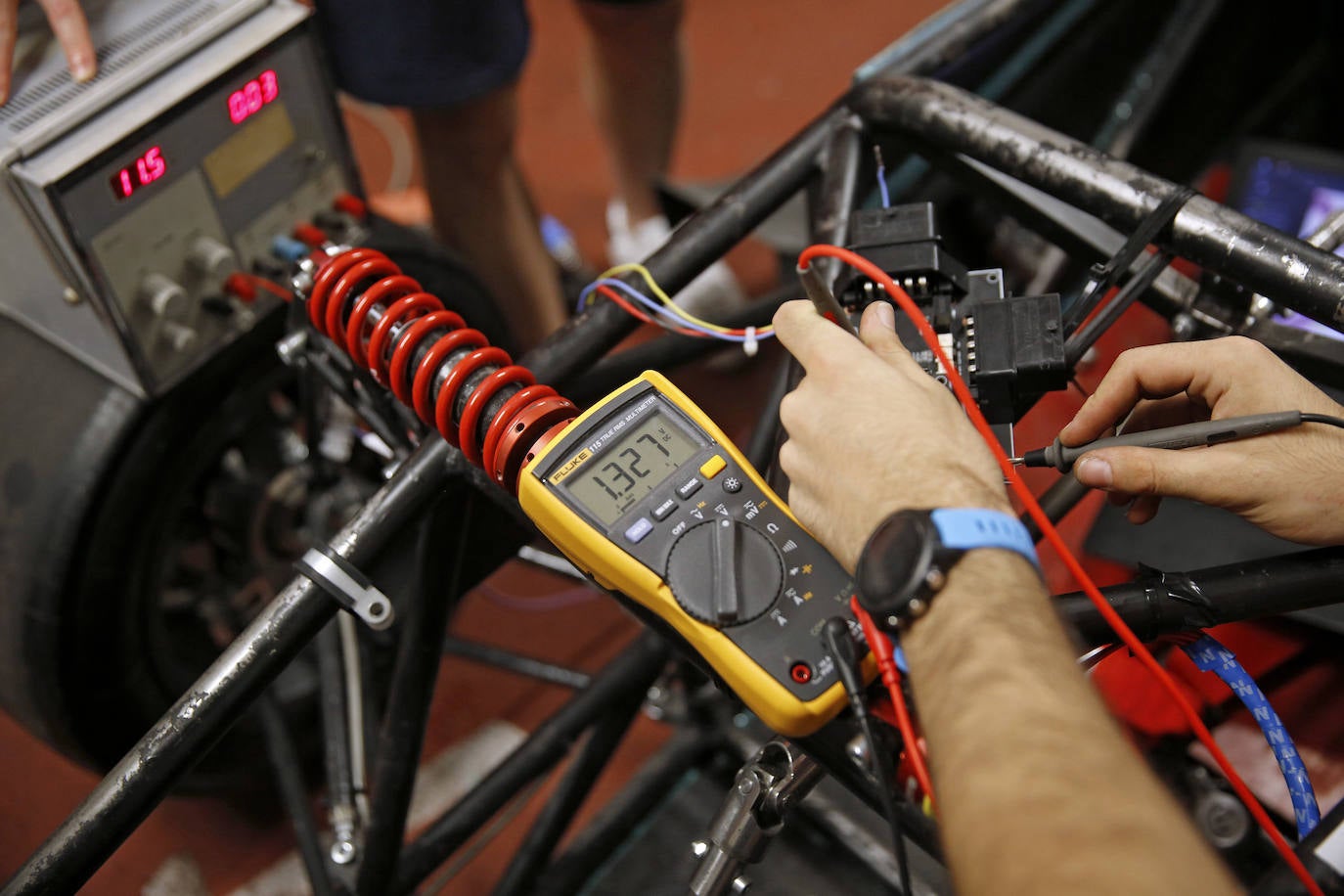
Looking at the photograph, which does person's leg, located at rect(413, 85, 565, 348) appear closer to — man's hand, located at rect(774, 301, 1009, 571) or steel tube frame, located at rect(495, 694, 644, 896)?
steel tube frame, located at rect(495, 694, 644, 896)

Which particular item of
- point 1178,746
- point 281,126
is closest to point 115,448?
point 281,126

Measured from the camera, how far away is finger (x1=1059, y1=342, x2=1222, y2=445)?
0.78 m

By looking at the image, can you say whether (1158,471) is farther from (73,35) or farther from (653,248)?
(653,248)

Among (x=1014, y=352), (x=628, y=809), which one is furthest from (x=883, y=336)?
(x=628, y=809)

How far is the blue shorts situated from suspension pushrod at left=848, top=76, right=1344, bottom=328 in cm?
66

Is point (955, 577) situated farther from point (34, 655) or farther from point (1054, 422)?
point (34, 655)

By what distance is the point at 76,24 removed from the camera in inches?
41.7

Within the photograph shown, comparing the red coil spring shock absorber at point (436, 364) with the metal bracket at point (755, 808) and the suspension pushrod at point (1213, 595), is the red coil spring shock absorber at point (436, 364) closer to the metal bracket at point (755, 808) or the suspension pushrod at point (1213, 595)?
the metal bracket at point (755, 808)

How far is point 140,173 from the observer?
3.42 ft

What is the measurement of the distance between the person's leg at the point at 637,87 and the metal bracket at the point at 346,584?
4.23 feet

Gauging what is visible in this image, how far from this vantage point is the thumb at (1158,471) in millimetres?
739

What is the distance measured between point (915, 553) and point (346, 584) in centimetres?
46

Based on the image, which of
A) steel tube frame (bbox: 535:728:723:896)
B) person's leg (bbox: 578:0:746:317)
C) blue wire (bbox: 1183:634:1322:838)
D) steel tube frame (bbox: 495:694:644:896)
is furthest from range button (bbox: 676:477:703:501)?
person's leg (bbox: 578:0:746:317)

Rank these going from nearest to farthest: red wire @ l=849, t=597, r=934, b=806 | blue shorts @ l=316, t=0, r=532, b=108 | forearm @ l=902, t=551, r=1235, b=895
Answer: forearm @ l=902, t=551, r=1235, b=895
red wire @ l=849, t=597, r=934, b=806
blue shorts @ l=316, t=0, r=532, b=108
